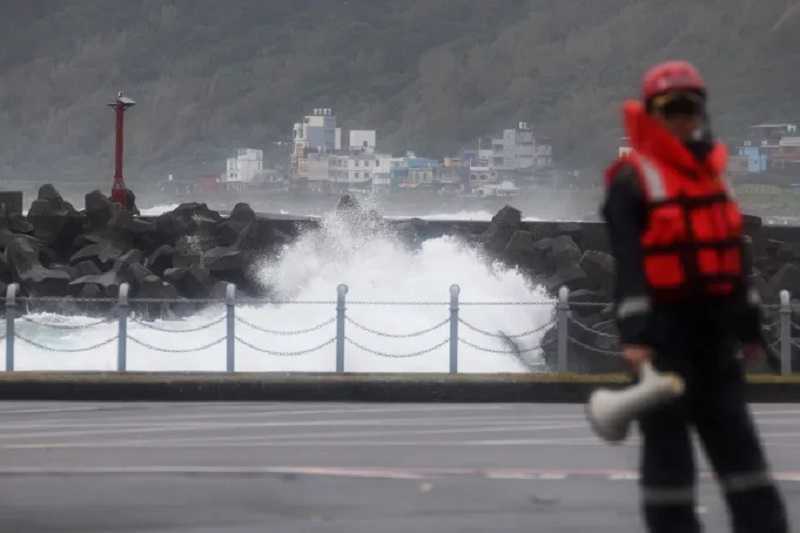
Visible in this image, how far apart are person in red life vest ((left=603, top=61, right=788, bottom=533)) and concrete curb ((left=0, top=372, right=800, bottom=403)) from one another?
12857 mm

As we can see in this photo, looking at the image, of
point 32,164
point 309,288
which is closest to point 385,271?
point 309,288

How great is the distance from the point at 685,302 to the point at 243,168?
9610 centimetres

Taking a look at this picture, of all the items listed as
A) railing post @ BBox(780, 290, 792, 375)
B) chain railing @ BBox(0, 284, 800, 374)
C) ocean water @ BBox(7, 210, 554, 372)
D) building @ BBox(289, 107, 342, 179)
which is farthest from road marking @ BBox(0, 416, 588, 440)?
building @ BBox(289, 107, 342, 179)

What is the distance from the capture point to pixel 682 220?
709 centimetres

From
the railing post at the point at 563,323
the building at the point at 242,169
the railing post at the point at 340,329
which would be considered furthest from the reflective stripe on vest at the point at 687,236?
the building at the point at 242,169

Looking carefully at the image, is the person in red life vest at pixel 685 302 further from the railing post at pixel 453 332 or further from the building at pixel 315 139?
the building at pixel 315 139

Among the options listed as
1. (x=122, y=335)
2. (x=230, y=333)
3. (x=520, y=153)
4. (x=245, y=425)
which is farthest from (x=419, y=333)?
(x=520, y=153)

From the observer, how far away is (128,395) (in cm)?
2019

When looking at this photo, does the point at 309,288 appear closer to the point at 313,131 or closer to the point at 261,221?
the point at 261,221

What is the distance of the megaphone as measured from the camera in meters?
6.99

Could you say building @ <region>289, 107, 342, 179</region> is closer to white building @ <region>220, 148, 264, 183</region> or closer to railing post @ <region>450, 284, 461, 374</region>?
white building @ <region>220, 148, 264, 183</region>

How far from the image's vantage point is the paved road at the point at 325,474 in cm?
995

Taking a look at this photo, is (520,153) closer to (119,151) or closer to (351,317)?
(119,151)

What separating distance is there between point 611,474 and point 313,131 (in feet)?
290
